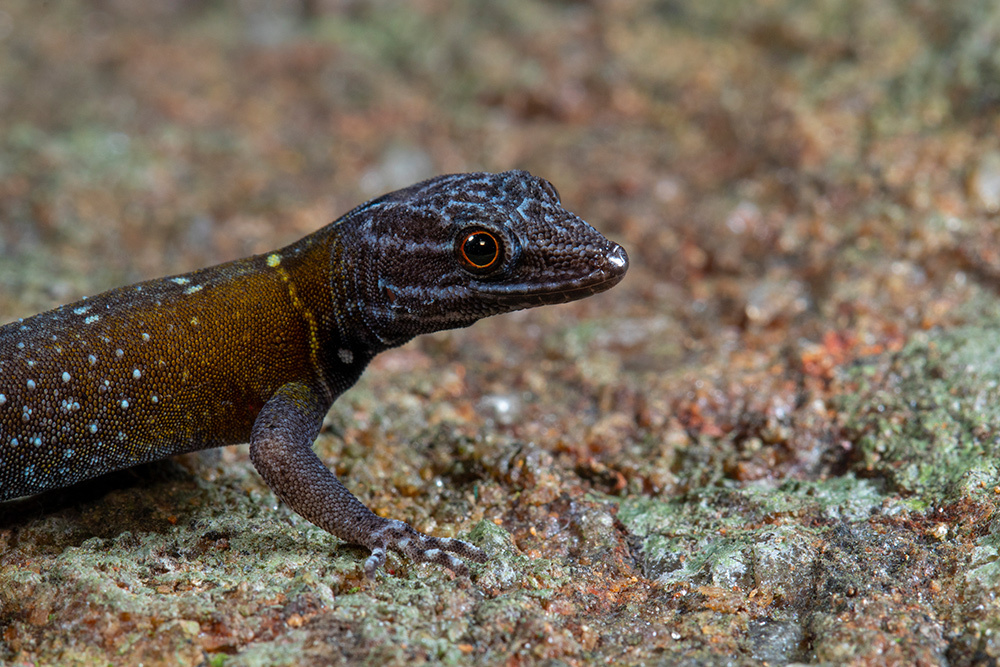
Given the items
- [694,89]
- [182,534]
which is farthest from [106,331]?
[694,89]

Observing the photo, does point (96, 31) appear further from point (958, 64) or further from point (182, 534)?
point (958, 64)

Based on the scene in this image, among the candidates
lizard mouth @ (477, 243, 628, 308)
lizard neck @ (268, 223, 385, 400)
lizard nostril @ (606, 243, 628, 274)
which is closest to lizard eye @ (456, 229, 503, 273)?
lizard mouth @ (477, 243, 628, 308)

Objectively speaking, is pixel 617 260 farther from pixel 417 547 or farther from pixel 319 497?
pixel 319 497

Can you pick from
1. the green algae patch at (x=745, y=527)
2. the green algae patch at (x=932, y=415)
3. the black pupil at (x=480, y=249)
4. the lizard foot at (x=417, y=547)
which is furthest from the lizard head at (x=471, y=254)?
the green algae patch at (x=932, y=415)

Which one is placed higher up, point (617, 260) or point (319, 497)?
point (617, 260)

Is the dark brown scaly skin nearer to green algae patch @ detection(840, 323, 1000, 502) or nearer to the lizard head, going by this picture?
the lizard head

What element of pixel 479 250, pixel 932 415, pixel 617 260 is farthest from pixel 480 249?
pixel 932 415
